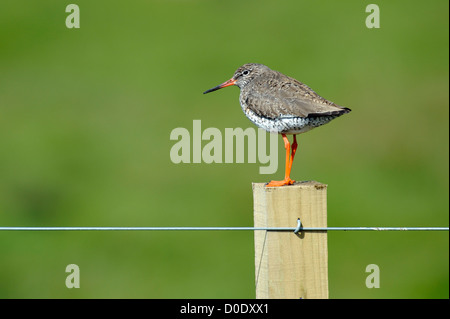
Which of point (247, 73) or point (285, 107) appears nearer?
point (285, 107)

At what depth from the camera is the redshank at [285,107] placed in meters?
5.83

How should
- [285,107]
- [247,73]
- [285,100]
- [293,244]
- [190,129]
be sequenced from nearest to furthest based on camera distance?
1. [293,244]
2. [285,107]
3. [285,100]
4. [247,73]
5. [190,129]

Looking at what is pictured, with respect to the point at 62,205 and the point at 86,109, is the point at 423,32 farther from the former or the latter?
the point at 62,205

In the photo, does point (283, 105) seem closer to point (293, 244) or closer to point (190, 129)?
point (293, 244)

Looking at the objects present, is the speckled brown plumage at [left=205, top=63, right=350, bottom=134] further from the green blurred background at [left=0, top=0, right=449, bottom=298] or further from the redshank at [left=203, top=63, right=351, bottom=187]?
the green blurred background at [left=0, top=0, right=449, bottom=298]


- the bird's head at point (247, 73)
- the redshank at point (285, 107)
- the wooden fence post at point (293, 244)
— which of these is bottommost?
the wooden fence post at point (293, 244)

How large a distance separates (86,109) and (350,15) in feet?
25.9

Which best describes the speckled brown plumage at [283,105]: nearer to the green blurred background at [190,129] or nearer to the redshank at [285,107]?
the redshank at [285,107]

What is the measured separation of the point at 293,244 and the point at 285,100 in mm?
1948

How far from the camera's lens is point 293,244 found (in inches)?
173

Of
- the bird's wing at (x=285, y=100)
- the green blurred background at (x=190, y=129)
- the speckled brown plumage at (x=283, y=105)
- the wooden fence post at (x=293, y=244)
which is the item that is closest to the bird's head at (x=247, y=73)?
the speckled brown plumage at (x=283, y=105)

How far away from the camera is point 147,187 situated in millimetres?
14594

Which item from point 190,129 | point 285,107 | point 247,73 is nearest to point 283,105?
point 285,107

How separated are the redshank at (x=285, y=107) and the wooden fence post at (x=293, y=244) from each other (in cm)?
92
